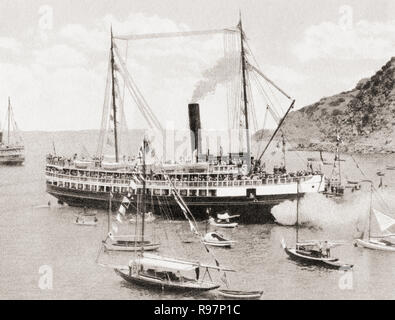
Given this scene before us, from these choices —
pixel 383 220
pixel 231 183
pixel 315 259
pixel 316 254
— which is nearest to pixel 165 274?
pixel 315 259

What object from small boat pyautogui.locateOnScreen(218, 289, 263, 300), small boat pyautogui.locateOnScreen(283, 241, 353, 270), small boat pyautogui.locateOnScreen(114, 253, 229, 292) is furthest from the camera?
small boat pyautogui.locateOnScreen(283, 241, 353, 270)

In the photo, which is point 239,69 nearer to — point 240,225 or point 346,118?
point 240,225

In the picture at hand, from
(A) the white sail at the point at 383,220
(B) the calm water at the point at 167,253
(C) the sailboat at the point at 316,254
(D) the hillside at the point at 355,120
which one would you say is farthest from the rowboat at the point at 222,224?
(D) the hillside at the point at 355,120

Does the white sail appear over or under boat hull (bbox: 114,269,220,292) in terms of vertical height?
over

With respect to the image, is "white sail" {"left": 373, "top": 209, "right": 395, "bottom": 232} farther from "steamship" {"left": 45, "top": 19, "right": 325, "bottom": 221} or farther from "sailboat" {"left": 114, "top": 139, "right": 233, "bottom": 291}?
"sailboat" {"left": 114, "top": 139, "right": 233, "bottom": 291}

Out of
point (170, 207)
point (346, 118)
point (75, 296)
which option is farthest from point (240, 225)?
point (346, 118)

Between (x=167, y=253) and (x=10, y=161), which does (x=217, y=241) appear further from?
(x=10, y=161)

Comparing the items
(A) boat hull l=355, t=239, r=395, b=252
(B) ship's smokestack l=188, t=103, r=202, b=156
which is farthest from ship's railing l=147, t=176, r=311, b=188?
(A) boat hull l=355, t=239, r=395, b=252
